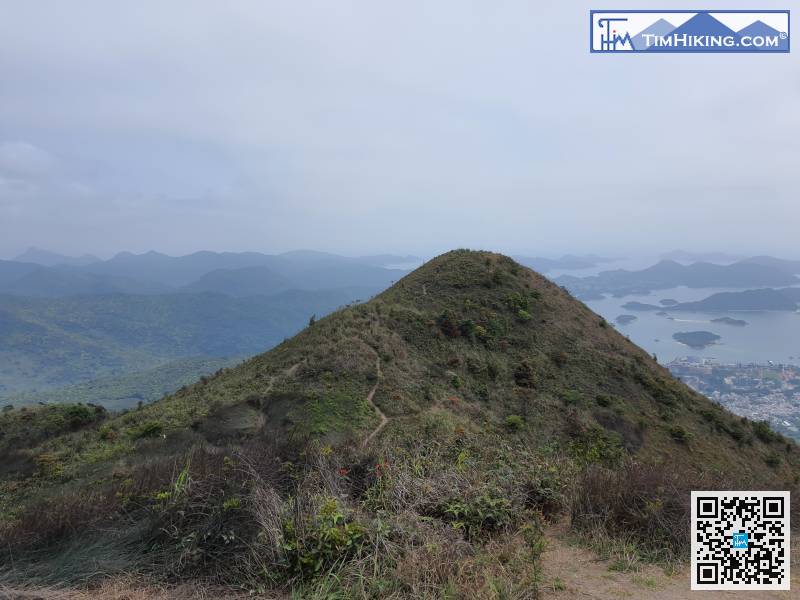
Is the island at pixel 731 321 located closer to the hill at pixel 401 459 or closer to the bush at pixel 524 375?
the hill at pixel 401 459

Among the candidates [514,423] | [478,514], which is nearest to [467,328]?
[514,423]

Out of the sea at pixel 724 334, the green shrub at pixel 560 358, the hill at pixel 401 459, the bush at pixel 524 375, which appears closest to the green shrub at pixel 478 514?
the hill at pixel 401 459

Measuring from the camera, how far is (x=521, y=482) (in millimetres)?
7543

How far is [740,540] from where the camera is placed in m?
5.41

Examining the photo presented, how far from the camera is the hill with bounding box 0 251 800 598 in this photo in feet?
17.4

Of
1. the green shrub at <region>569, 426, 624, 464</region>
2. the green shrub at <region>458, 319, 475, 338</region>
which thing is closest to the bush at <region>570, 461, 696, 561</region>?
the green shrub at <region>569, 426, 624, 464</region>

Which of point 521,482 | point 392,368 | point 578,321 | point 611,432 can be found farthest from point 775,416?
point 521,482

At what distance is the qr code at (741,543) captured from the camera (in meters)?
5.21

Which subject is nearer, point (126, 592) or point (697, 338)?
point (126, 592)

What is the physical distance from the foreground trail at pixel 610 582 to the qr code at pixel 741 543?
14cm

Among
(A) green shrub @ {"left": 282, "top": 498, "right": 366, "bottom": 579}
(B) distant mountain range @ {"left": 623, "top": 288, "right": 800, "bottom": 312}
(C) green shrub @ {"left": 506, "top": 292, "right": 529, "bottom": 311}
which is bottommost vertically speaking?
(B) distant mountain range @ {"left": 623, "top": 288, "right": 800, "bottom": 312}

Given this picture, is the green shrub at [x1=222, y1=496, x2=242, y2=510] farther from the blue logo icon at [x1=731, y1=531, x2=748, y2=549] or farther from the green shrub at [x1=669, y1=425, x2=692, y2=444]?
the green shrub at [x1=669, y1=425, x2=692, y2=444]

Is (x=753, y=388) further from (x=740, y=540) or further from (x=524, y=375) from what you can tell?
(x=740, y=540)

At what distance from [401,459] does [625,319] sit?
605 ft
